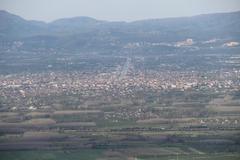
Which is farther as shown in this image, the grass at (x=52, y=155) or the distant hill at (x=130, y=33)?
the distant hill at (x=130, y=33)

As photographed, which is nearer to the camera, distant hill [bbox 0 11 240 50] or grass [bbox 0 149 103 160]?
grass [bbox 0 149 103 160]

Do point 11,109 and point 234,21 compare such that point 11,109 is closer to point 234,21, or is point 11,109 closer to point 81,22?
point 234,21

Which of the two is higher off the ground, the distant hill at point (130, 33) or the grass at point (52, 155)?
the distant hill at point (130, 33)

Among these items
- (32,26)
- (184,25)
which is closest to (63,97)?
(184,25)

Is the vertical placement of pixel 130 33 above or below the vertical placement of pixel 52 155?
above

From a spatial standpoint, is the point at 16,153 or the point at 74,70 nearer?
the point at 16,153

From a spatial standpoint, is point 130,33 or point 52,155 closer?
point 52,155

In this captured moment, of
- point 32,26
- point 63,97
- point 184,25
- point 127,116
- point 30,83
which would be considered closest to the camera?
point 127,116

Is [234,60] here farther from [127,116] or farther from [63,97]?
[127,116]

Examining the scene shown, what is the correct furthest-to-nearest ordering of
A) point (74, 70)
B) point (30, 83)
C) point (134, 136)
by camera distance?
point (74, 70) → point (30, 83) → point (134, 136)

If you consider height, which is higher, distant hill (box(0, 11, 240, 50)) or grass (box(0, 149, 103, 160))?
distant hill (box(0, 11, 240, 50))
